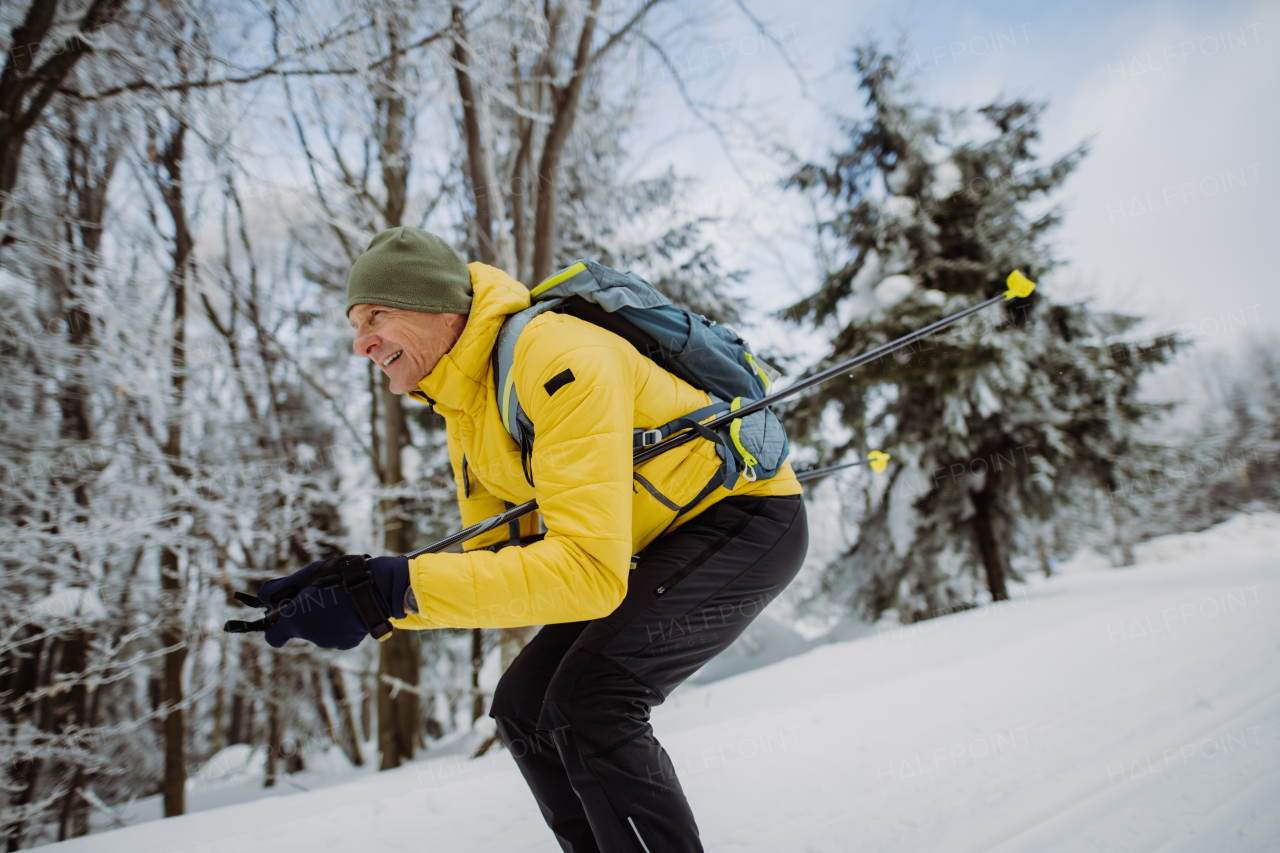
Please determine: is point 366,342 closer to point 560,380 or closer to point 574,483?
point 560,380

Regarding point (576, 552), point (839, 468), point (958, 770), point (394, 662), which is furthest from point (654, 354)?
point (394, 662)

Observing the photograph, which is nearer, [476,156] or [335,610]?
[335,610]

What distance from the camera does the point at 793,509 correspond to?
167cm

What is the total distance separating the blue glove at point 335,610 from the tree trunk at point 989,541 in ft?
28.9

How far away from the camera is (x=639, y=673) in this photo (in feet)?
4.68

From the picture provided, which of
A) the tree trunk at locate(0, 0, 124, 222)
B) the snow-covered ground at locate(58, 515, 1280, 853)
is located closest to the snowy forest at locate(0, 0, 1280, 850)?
the tree trunk at locate(0, 0, 124, 222)

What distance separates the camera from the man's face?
5.41 ft

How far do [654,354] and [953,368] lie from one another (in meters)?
6.96

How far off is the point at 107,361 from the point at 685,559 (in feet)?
17.6

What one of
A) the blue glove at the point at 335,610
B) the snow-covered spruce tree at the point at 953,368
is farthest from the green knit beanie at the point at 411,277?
the snow-covered spruce tree at the point at 953,368

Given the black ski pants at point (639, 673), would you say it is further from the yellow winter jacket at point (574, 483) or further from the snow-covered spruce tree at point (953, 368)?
the snow-covered spruce tree at point (953, 368)

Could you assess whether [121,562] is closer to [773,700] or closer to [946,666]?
[773,700]

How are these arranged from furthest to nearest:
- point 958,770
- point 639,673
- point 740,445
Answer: point 958,770
point 740,445
point 639,673

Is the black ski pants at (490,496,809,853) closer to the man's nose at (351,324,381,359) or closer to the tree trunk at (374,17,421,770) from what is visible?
the man's nose at (351,324,381,359)
